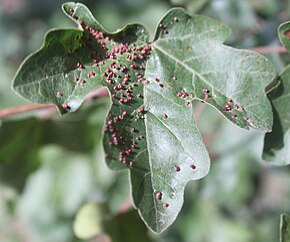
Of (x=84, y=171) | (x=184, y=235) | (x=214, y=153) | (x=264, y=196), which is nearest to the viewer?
(x=214, y=153)

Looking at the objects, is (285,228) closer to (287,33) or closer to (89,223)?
(287,33)

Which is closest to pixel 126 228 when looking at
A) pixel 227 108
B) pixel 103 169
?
pixel 227 108

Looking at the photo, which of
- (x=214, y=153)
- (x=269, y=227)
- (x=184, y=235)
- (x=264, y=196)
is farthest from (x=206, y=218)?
(x=214, y=153)

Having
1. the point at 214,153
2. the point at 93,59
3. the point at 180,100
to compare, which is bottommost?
the point at 214,153

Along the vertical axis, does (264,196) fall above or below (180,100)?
below

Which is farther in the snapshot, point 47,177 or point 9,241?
point 9,241

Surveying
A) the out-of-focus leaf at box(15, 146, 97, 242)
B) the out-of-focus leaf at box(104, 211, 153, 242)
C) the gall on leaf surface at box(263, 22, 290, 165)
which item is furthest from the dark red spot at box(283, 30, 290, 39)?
the out-of-focus leaf at box(15, 146, 97, 242)

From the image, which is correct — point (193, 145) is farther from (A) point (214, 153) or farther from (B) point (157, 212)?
(A) point (214, 153)

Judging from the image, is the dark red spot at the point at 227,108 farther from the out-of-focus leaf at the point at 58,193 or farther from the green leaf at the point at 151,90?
the out-of-focus leaf at the point at 58,193
